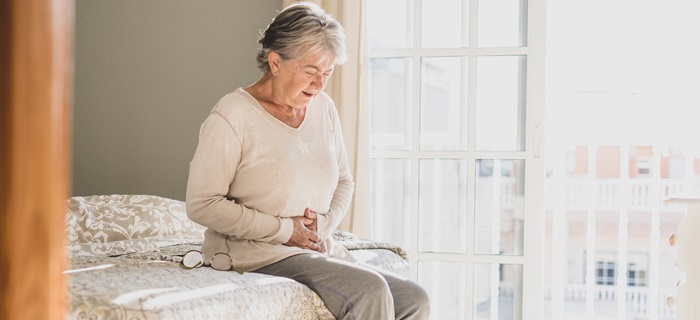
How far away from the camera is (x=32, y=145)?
0.62 meters

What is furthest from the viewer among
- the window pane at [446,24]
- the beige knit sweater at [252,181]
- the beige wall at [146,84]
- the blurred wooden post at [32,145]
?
the beige wall at [146,84]

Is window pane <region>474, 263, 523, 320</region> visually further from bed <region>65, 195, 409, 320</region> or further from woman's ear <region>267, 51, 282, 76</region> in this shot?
woman's ear <region>267, 51, 282, 76</region>

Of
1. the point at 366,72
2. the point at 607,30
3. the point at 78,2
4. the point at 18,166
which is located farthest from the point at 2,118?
the point at 607,30

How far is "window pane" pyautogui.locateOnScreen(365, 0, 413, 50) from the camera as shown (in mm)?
3637

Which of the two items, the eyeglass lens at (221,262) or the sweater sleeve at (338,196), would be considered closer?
the eyeglass lens at (221,262)

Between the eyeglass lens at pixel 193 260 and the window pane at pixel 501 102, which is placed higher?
the window pane at pixel 501 102

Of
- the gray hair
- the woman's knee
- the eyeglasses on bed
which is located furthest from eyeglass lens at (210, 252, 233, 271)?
the gray hair

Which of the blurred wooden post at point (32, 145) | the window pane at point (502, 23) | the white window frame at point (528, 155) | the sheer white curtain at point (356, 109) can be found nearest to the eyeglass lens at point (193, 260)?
the blurred wooden post at point (32, 145)

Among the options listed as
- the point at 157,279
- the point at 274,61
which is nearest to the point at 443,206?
the point at 274,61

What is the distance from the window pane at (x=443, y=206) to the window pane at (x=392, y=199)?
0.08 meters

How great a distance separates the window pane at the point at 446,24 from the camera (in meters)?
3.56

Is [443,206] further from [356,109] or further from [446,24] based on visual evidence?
[446,24]

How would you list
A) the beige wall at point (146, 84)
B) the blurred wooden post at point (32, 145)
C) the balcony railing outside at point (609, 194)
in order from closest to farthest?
the blurred wooden post at point (32, 145), the beige wall at point (146, 84), the balcony railing outside at point (609, 194)

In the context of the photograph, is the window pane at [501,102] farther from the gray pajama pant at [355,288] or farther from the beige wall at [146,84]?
the gray pajama pant at [355,288]
